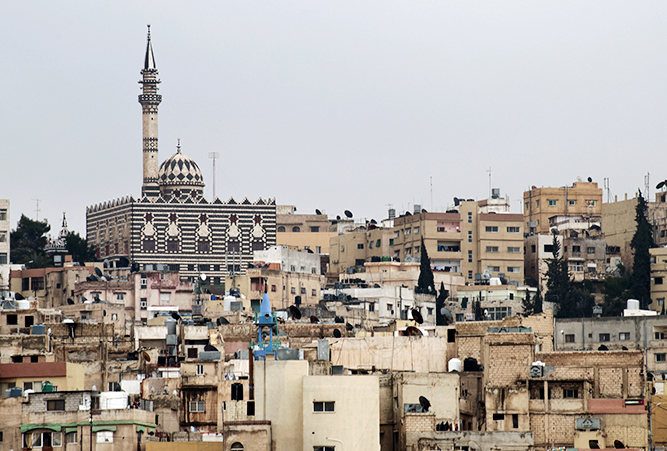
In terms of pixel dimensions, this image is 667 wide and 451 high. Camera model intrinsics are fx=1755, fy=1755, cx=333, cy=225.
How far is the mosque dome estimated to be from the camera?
96.4 m

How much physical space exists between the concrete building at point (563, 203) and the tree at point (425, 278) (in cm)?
1747

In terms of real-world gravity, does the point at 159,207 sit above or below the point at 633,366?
above

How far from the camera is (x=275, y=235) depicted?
92.7 metres

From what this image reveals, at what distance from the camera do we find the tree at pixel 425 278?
242ft

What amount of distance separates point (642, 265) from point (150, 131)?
3433 cm

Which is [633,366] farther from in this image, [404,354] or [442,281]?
[442,281]

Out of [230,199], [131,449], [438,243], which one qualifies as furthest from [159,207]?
[131,449]

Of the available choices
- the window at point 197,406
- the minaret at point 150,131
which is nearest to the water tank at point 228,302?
the window at point 197,406

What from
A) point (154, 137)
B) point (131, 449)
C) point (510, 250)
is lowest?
point (131, 449)

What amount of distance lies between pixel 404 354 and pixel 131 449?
10757 mm

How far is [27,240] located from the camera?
86.4 meters

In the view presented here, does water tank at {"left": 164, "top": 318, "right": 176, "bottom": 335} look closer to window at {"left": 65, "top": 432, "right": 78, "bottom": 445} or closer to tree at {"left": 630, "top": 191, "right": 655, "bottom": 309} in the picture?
window at {"left": 65, "top": 432, "right": 78, "bottom": 445}

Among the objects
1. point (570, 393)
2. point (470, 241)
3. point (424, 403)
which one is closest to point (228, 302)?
point (570, 393)

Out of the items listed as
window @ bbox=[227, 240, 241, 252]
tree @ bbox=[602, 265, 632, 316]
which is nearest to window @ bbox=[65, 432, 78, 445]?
tree @ bbox=[602, 265, 632, 316]
